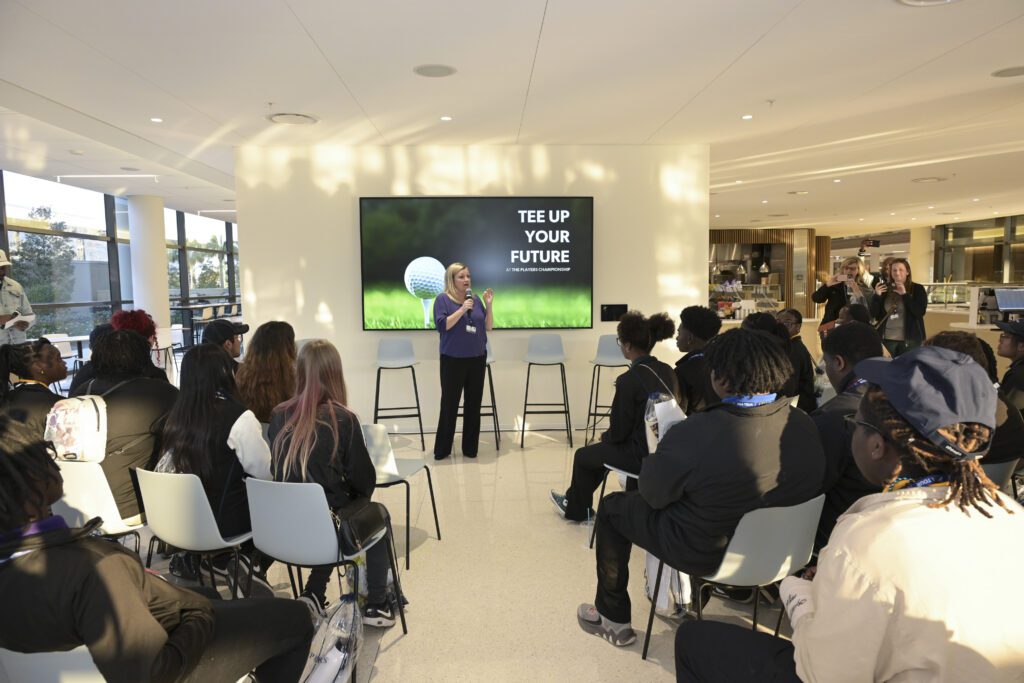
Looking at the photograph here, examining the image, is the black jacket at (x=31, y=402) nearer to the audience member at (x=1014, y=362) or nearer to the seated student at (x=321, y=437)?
the seated student at (x=321, y=437)

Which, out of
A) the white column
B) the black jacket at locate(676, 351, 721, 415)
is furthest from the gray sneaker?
the white column

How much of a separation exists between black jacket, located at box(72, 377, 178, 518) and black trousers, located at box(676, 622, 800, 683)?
7.96 feet

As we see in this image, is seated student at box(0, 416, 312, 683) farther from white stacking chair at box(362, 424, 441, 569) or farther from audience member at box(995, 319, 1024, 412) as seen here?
audience member at box(995, 319, 1024, 412)

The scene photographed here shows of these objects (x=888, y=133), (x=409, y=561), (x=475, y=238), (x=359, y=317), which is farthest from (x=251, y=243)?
(x=888, y=133)

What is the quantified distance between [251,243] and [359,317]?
48.7 inches

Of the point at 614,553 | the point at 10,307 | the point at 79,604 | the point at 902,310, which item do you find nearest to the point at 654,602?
the point at 614,553

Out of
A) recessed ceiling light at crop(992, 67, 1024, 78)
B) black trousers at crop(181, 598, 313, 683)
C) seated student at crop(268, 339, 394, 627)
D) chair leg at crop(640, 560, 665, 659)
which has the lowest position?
chair leg at crop(640, 560, 665, 659)

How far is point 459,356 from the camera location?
17.5 feet

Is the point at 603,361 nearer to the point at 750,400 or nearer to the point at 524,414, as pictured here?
the point at 524,414

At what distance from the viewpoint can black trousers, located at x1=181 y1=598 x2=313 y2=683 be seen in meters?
1.69

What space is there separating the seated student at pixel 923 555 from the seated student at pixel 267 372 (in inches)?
104

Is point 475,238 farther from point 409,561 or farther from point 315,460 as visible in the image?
point 315,460

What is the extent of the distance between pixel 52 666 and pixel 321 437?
1.22 meters

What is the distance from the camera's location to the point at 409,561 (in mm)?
3475
